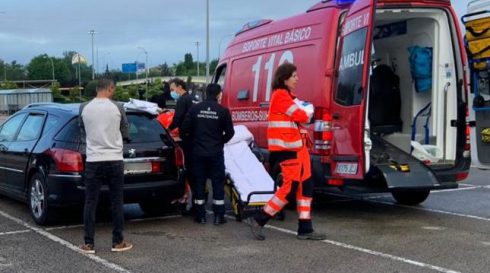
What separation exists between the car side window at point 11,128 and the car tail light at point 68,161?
186cm

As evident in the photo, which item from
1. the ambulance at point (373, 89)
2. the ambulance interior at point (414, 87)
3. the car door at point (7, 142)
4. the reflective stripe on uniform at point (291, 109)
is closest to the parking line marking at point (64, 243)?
the car door at point (7, 142)

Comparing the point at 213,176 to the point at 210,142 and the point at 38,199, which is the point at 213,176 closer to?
the point at 210,142

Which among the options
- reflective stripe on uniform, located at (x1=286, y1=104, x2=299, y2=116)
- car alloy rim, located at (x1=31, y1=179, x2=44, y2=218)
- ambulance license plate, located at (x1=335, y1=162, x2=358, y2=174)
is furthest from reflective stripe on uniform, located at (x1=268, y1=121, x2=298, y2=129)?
car alloy rim, located at (x1=31, y1=179, x2=44, y2=218)

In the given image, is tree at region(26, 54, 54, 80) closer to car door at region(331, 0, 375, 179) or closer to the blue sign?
the blue sign

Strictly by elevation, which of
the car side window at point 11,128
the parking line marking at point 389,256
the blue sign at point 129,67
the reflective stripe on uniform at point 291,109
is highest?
the blue sign at point 129,67

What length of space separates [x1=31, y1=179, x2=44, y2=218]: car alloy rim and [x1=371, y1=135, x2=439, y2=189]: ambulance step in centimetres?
390

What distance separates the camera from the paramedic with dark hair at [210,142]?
7359 millimetres

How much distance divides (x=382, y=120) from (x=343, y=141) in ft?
7.03

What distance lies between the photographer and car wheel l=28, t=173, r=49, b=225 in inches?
280

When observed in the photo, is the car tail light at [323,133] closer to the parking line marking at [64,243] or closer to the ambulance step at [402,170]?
the ambulance step at [402,170]

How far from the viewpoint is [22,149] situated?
25.6 feet

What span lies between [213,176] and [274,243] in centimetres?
→ 140

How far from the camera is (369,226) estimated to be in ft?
24.0

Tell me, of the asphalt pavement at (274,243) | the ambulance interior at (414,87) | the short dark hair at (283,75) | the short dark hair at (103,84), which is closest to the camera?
the asphalt pavement at (274,243)
